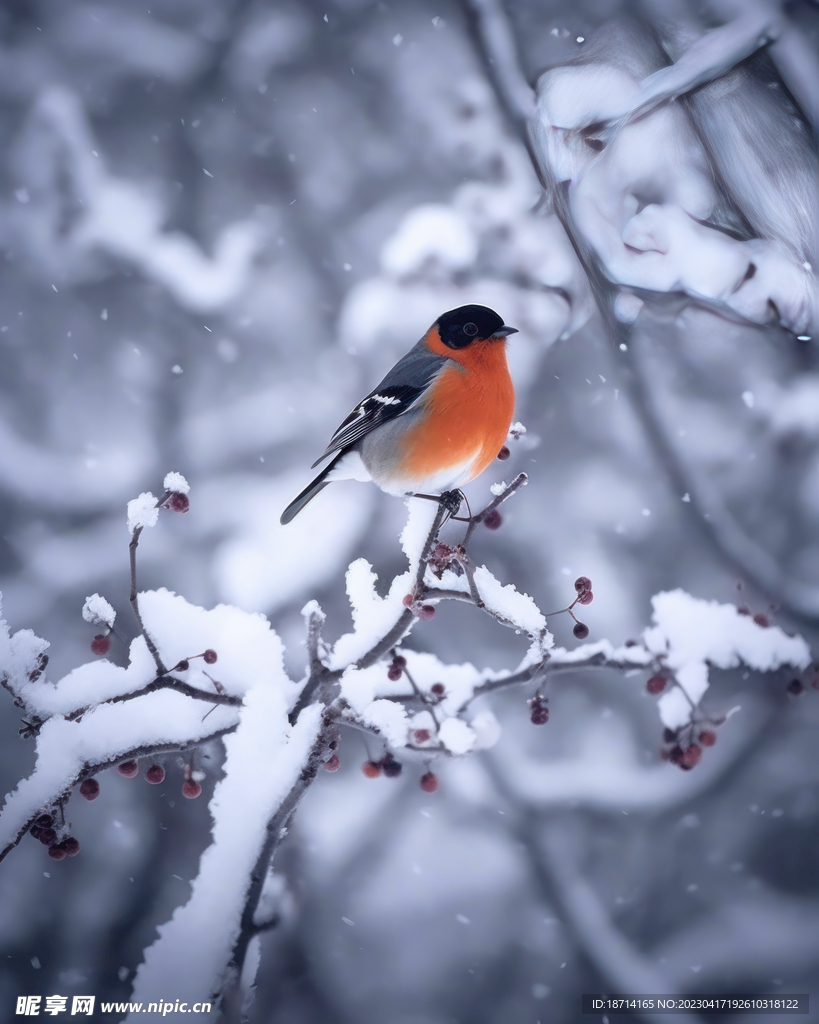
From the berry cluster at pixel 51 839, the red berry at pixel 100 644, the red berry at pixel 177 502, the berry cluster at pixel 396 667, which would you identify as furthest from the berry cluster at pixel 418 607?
the berry cluster at pixel 51 839

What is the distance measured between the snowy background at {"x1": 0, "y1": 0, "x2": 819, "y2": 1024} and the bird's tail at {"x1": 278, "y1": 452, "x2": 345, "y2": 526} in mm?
181

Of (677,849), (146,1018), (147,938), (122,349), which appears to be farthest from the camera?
(122,349)

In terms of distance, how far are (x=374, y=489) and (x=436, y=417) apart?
52 centimetres

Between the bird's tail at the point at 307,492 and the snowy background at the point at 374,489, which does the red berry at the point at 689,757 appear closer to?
the snowy background at the point at 374,489

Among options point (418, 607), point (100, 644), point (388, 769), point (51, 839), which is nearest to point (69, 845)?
point (51, 839)

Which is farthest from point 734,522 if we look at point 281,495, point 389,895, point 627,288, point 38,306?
point 38,306

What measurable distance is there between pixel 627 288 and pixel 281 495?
1.04 meters

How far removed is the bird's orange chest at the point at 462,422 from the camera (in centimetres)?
119

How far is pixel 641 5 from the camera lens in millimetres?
1399

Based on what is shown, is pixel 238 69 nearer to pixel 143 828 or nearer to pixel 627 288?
pixel 627 288

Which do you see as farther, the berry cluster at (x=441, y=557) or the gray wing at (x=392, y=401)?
the gray wing at (x=392, y=401)

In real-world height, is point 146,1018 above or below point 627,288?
below

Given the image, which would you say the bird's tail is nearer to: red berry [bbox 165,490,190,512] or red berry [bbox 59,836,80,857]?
red berry [bbox 165,490,190,512]

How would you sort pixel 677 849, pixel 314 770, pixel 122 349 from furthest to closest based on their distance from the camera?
pixel 122 349 → pixel 677 849 → pixel 314 770
